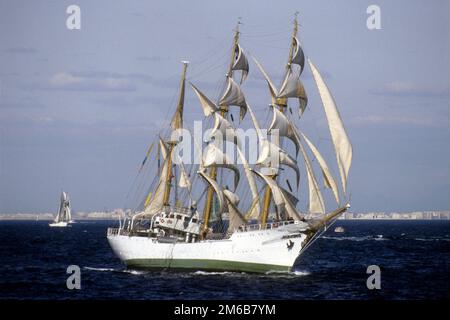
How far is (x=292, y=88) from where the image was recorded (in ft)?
210

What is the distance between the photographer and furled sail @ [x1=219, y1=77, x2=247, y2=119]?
66.1 metres

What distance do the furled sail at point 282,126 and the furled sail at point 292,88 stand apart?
55.1 inches

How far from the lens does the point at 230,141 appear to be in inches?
2640

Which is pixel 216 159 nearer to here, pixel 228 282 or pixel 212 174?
pixel 212 174

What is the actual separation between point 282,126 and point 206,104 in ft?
23.5

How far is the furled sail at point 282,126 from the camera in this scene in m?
63.7

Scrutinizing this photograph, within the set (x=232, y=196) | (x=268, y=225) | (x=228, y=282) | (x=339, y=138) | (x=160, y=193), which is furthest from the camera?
(x=160, y=193)

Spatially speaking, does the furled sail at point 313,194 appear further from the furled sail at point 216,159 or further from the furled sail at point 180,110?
the furled sail at point 180,110

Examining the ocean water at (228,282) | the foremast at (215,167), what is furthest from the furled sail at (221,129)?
the ocean water at (228,282)

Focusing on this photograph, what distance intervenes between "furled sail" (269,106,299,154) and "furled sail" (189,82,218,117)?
222 inches

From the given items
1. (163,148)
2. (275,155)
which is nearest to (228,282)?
(275,155)
